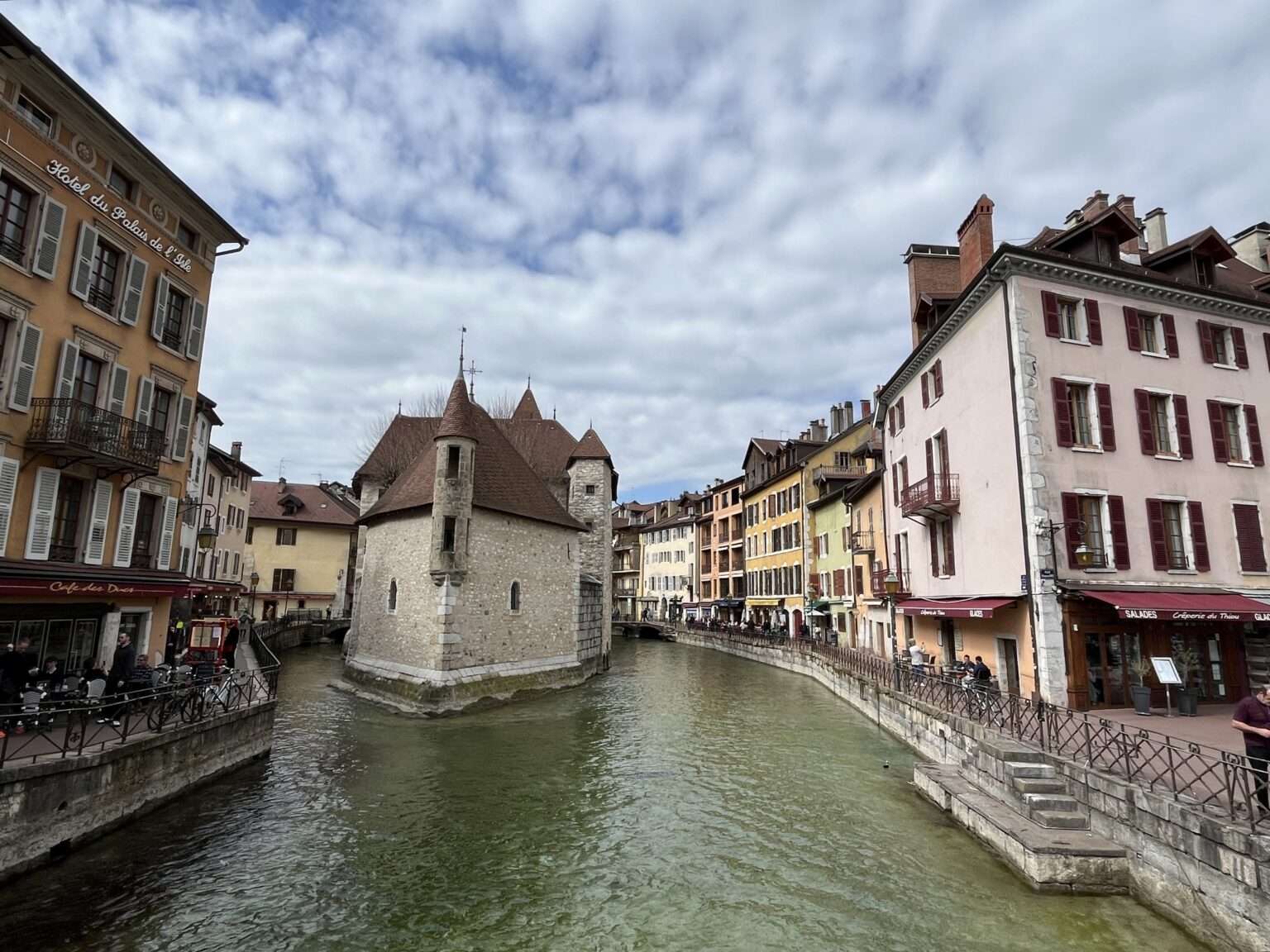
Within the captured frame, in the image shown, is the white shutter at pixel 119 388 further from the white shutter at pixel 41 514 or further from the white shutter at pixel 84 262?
the white shutter at pixel 41 514

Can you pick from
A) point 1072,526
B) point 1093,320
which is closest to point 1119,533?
point 1072,526

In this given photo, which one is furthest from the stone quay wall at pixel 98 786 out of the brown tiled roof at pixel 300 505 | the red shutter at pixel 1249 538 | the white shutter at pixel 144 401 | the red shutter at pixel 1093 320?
the brown tiled roof at pixel 300 505

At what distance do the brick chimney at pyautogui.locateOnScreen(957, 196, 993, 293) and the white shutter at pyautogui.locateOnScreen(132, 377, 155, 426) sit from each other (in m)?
20.1

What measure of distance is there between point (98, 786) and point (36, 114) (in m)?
11.7

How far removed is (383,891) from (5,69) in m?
14.6

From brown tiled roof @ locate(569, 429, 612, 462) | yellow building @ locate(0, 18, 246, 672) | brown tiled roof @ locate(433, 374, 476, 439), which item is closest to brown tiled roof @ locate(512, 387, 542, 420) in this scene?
brown tiled roof @ locate(569, 429, 612, 462)

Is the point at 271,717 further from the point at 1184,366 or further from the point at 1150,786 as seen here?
the point at 1184,366

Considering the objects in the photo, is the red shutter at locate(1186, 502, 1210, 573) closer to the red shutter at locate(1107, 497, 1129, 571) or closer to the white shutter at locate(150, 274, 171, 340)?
the red shutter at locate(1107, 497, 1129, 571)

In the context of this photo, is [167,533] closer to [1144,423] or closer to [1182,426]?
[1144,423]

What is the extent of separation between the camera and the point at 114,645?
43.7 feet

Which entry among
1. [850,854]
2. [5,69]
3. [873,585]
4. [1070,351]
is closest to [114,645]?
[5,69]

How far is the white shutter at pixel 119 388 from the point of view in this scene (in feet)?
43.0

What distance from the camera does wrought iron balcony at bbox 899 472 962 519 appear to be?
59.8 ft

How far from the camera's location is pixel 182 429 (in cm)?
1502
